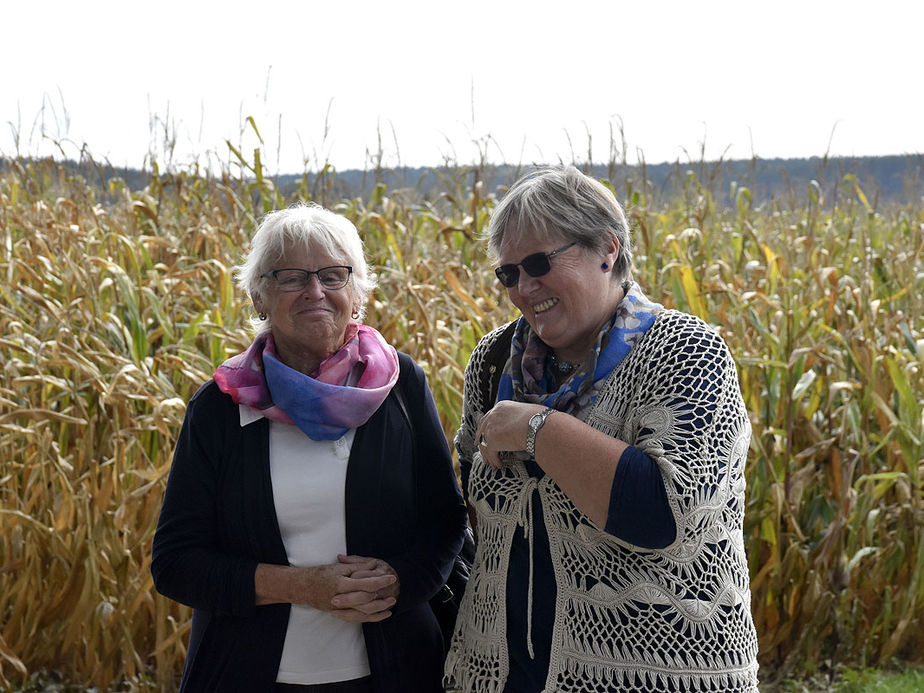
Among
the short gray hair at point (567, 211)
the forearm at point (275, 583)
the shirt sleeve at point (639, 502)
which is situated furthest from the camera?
the forearm at point (275, 583)

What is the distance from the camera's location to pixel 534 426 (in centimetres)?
172

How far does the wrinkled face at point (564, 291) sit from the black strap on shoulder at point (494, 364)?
0.19 metres

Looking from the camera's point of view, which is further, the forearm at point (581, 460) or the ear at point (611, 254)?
the ear at point (611, 254)

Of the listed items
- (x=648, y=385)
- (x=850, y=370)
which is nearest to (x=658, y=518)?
(x=648, y=385)

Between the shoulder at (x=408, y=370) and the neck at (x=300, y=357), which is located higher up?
the neck at (x=300, y=357)

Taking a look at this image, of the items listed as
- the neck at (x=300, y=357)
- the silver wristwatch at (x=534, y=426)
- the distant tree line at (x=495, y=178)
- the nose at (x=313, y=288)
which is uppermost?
the distant tree line at (x=495, y=178)

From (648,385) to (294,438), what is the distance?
81cm

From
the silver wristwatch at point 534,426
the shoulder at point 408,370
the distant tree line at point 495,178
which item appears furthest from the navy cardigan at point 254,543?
the distant tree line at point 495,178

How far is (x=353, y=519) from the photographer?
201 cm

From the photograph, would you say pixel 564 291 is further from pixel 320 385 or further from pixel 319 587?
pixel 319 587

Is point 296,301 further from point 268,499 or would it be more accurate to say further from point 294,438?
point 268,499

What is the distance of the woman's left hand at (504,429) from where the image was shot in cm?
175

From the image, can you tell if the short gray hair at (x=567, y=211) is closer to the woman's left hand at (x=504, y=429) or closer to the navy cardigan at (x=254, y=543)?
the woman's left hand at (x=504, y=429)

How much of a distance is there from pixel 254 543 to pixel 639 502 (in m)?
0.87
